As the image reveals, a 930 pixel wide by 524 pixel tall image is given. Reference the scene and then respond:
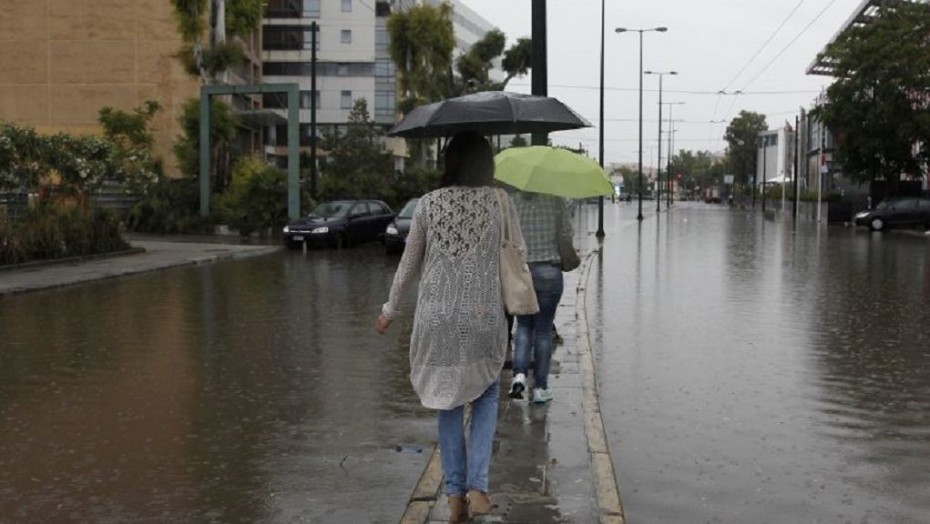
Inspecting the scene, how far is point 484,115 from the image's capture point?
623 cm

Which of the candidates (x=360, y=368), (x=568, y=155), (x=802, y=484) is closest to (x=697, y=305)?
(x=360, y=368)

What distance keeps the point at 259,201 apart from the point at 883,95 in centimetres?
2673

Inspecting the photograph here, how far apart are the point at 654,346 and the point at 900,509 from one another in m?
5.53

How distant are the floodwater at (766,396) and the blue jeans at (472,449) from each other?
0.83 m

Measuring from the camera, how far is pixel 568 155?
738 cm

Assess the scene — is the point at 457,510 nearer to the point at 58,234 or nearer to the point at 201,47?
the point at 58,234

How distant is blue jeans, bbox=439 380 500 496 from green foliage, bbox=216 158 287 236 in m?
29.1

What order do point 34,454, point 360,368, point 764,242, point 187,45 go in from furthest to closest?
point 187,45
point 764,242
point 360,368
point 34,454

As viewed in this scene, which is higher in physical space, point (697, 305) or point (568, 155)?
point (568, 155)

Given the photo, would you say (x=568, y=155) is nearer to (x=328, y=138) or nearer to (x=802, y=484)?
(x=802, y=484)

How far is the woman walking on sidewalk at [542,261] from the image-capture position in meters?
7.18

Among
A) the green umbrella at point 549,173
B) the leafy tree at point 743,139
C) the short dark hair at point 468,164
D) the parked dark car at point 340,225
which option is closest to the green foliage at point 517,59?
the parked dark car at point 340,225

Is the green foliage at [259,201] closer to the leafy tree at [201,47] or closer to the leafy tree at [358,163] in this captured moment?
the leafy tree at [201,47]

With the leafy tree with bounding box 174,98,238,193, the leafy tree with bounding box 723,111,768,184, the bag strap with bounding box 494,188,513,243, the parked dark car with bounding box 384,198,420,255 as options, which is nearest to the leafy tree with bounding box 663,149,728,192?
the leafy tree with bounding box 723,111,768,184
